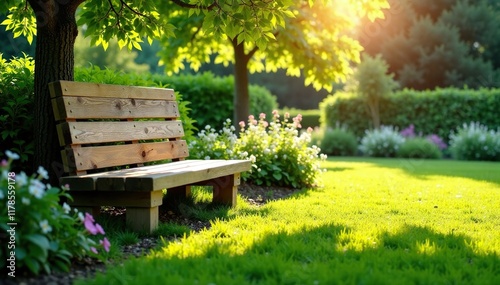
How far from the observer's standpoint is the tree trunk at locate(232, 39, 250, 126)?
11.3 metres

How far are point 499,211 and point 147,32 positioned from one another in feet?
13.3

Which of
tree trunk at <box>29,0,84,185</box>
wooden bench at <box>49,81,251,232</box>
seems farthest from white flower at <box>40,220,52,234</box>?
tree trunk at <box>29,0,84,185</box>

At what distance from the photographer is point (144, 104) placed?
5.53 meters

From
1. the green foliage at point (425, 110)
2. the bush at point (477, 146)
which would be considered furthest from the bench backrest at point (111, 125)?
the green foliage at point (425, 110)

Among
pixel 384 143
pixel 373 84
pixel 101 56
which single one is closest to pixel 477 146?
pixel 384 143

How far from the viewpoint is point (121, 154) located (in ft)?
16.0

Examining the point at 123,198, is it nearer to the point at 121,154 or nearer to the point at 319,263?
the point at 121,154

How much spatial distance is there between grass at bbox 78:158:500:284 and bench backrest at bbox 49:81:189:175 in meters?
0.98

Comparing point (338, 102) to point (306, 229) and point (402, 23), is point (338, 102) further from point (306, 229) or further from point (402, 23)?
point (306, 229)

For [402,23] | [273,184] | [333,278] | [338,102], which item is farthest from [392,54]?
[333,278]

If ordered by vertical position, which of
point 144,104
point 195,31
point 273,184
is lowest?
point 273,184

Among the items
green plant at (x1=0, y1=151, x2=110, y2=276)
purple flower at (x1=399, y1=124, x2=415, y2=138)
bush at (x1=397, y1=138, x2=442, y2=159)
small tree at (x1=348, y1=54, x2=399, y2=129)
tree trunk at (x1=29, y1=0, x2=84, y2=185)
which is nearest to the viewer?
green plant at (x1=0, y1=151, x2=110, y2=276)

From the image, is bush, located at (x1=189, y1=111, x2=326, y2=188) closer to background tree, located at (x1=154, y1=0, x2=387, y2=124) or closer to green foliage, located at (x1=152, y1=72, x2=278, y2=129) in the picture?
background tree, located at (x1=154, y1=0, x2=387, y2=124)

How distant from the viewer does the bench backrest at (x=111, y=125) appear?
4309 millimetres
